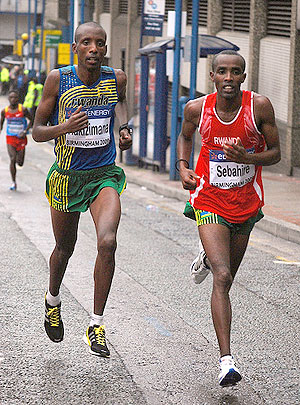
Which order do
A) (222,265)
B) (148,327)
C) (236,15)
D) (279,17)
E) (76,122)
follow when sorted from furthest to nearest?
(236,15), (279,17), (148,327), (76,122), (222,265)

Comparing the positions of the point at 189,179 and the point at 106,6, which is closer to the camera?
the point at 189,179

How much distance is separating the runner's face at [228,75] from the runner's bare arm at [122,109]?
64 centimetres

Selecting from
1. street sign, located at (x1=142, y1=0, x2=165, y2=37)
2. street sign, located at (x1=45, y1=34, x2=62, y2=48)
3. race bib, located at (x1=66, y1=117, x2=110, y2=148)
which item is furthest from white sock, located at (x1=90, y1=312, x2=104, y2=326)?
street sign, located at (x1=45, y1=34, x2=62, y2=48)

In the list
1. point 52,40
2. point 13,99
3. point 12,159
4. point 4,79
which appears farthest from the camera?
point 4,79

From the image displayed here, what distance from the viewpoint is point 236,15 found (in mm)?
23781

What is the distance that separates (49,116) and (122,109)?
49 centimetres

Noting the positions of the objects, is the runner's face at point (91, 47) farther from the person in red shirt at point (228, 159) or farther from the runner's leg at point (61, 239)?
the runner's leg at point (61, 239)

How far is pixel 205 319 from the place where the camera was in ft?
23.4

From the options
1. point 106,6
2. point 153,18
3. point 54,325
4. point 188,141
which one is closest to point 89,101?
point 188,141

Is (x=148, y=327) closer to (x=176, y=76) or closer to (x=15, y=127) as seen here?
(x=15, y=127)

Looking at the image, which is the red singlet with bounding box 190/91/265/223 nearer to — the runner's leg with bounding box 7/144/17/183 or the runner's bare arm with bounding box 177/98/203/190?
the runner's bare arm with bounding box 177/98/203/190

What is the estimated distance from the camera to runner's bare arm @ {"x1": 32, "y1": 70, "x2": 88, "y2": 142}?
5578 millimetres

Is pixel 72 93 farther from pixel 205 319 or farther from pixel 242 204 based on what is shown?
pixel 205 319

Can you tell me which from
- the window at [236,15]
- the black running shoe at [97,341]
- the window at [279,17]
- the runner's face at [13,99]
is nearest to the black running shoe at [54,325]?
the black running shoe at [97,341]
